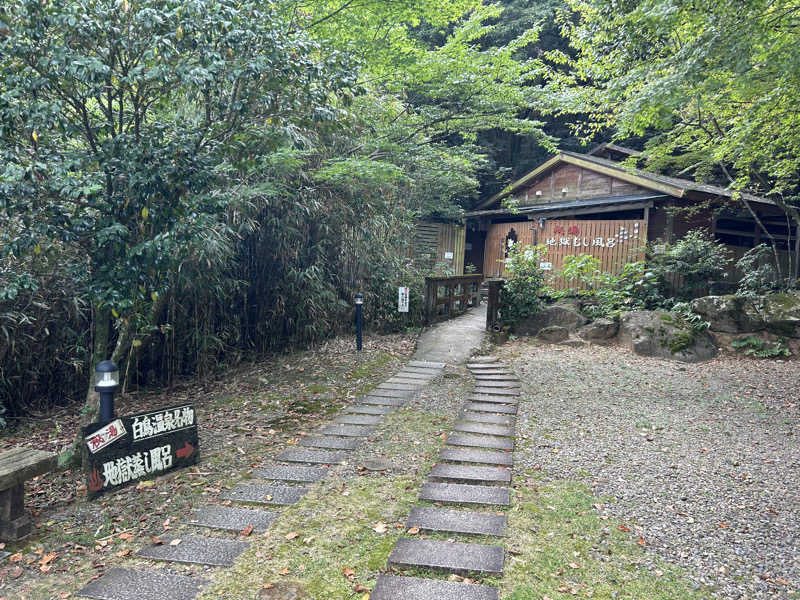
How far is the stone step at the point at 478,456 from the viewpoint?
3.96 metres

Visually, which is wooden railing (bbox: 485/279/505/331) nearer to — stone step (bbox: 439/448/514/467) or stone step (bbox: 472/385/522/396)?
stone step (bbox: 472/385/522/396)

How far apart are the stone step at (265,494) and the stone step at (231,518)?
5.3 inches

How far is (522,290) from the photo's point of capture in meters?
9.45

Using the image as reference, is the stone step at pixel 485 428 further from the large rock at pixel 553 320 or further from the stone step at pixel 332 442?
the large rock at pixel 553 320

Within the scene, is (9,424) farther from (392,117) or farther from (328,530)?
(392,117)

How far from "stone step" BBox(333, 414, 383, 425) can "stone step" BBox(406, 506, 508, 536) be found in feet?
6.13

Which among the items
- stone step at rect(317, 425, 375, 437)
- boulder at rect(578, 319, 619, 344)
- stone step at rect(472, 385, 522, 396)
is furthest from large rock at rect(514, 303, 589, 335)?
stone step at rect(317, 425, 375, 437)

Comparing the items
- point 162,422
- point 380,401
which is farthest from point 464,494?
point 380,401

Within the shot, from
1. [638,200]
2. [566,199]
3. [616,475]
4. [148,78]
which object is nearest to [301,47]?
[148,78]

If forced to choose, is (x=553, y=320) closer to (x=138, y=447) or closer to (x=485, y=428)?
(x=485, y=428)

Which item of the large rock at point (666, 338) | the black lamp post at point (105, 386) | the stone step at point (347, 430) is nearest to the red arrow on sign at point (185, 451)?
the black lamp post at point (105, 386)

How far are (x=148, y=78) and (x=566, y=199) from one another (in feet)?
38.5

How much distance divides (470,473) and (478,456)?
1.20ft

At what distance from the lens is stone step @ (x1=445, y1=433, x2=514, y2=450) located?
4.30m
